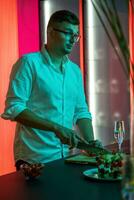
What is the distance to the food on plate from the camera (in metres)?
1.80

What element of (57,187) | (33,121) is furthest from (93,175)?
(33,121)

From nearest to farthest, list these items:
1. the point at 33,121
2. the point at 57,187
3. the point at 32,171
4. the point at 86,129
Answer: the point at 57,187, the point at 32,171, the point at 33,121, the point at 86,129

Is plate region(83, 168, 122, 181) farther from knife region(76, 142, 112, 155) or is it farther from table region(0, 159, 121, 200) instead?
knife region(76, 142, 112, 155)

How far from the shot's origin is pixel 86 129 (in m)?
2.59

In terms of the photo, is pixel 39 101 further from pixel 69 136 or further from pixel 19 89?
pixel 69 136

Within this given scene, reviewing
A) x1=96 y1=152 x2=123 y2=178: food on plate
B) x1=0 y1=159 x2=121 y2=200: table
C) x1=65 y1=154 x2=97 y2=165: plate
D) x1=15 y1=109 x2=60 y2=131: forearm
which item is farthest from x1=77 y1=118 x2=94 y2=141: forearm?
x1=96 y1=152 x2=123 y2=178: food on plate

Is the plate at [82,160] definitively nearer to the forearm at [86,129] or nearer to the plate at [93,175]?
the plate at [93,175]

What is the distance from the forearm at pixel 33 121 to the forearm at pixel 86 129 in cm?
41

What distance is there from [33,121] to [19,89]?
199 millimetres

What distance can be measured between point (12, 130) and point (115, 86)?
1655 millimetres

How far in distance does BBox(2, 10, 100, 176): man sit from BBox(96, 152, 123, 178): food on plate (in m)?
0.45

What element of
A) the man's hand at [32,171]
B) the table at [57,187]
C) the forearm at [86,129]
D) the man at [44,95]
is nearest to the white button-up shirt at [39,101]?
the man at [44,95]

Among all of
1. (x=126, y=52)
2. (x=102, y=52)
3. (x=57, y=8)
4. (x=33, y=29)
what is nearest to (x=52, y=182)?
(x=126, y=52)

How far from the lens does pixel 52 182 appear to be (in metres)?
1.73
